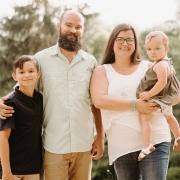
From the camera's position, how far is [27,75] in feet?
9.39

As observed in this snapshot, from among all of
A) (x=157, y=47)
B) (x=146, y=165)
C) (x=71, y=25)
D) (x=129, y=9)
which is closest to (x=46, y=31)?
(x=129, y=9)

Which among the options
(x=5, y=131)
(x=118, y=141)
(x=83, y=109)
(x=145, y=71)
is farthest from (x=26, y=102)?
(x=145, y=71)

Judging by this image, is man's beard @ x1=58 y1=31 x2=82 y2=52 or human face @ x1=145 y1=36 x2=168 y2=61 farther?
man's beard @ x1=58 y1=31 x2=82 y2=52

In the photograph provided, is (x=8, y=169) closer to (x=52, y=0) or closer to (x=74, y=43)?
(x=74, y=43)

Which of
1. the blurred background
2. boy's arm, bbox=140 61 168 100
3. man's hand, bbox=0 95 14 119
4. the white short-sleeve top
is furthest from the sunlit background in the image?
Result: man's hand, bbox=0 95 14 119

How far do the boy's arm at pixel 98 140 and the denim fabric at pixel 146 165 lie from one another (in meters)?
0.40

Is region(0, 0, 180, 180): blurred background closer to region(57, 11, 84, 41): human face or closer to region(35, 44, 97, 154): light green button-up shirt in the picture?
region(57, 11, 84, 41): human face

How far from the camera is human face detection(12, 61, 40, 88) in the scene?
2.87 metres

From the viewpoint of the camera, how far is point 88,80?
305 centimetres

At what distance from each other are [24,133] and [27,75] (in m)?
0.46

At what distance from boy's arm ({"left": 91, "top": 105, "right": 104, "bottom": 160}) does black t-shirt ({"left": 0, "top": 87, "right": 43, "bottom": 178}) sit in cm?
54

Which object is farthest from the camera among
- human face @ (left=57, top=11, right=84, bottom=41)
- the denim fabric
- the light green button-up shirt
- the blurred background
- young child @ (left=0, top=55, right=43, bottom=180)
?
the blurred background

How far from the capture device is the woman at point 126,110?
8.80 feet

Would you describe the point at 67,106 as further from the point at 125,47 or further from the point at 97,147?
the point at 125,47
